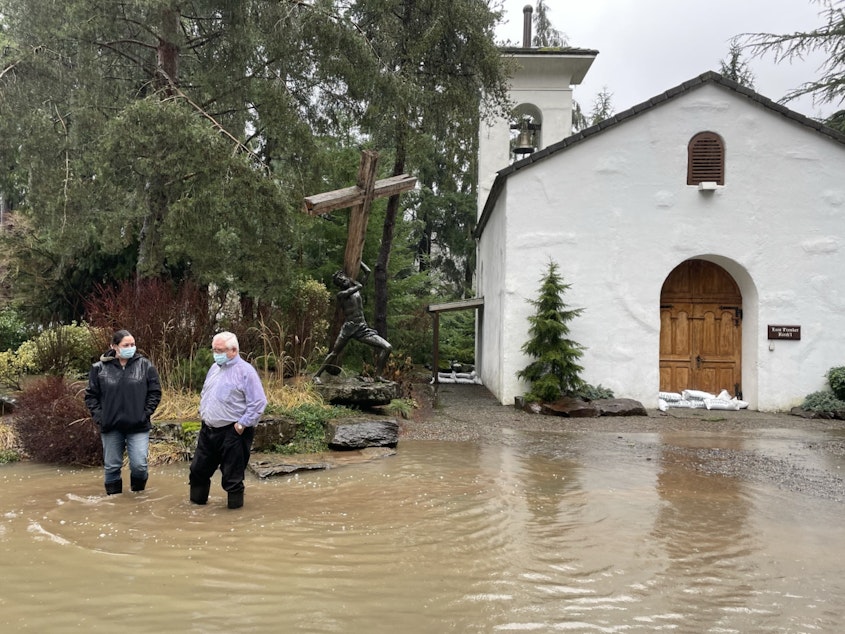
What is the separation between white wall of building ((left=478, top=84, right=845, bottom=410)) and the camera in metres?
13.5

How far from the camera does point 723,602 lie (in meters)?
3.76

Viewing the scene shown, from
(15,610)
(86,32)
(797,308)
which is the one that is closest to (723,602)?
(15,610)

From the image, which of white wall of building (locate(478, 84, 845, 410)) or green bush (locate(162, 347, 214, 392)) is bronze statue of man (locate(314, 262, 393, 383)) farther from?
white wall of building (locate(478, 84, 845, 410))

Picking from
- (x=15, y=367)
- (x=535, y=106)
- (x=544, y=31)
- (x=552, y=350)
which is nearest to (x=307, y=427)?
(x=552, y=350)

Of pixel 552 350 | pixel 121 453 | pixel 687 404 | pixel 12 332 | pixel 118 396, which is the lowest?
pixel 121 453

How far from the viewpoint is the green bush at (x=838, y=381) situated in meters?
13.1

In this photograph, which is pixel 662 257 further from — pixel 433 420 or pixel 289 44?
pixel 289 44

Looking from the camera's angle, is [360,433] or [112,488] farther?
[360,433]

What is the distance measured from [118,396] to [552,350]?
28.7 ft

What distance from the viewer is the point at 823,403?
1297 cm

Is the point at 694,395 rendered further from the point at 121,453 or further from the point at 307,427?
the point at 121,453

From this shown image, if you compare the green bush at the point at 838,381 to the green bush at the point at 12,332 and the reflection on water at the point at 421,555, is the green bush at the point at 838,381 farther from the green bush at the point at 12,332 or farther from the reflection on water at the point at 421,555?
the green bush at the point at 12,332

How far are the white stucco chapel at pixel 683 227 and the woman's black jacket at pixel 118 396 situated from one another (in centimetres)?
878

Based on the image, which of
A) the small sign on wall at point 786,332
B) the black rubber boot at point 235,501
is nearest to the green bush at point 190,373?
the black rubber boot at point 235,501
